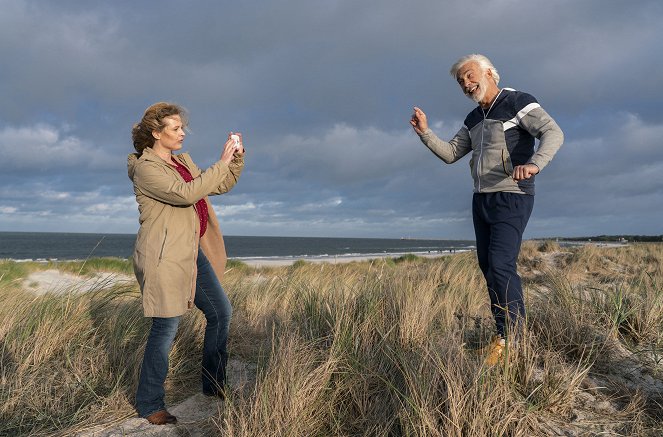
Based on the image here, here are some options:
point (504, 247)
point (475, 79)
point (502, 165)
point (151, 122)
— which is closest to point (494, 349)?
point (504, 247)

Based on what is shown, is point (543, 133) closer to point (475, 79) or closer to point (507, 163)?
point (507, 163)

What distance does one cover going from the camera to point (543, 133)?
3.02 metres

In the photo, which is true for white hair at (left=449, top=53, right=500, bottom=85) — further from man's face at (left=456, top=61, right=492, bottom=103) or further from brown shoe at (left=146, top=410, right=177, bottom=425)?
brown shoe at (left=146, top=410, right=177, bottom=425)

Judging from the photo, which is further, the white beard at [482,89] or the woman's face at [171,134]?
the white beard at [482,89]

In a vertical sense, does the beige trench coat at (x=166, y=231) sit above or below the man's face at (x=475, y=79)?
below

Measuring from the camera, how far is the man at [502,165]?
304cm

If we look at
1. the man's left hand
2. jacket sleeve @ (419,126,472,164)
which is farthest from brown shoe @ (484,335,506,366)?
jacket sleeve @ (419,126,472,164)

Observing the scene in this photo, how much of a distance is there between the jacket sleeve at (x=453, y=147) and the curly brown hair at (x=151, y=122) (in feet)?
6.32

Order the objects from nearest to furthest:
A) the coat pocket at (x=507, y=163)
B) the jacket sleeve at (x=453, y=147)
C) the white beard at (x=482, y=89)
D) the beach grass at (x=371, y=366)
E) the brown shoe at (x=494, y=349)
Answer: the beach grass at (x=371, y=366), the brown shoe at (x=494, y=349), the coat pocket at (x=507, y=163), the white beard at (x=482, y=89), the jacket sleeve at (x=453, y=147)

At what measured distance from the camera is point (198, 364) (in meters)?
3.73

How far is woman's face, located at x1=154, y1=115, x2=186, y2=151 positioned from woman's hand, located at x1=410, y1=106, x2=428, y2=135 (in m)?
1.83

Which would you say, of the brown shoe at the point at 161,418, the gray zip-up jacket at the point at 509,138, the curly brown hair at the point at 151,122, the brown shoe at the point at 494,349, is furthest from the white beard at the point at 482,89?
the brown shoe at the point at 161,418

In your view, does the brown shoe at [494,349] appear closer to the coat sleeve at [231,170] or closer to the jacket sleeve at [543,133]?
the jacket sleeve at [543,133]

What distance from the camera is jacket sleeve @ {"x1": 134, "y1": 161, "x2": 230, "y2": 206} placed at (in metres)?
2.77
